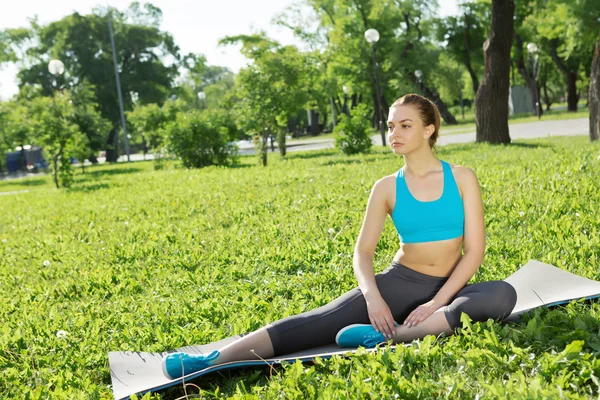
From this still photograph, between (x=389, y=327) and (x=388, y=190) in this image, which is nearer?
(x=389, y=327)

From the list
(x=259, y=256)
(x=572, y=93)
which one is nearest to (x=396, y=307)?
(x=259, y=256)

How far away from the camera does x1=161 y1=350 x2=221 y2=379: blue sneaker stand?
3.11 metres

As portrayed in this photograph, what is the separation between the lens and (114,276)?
5.68 metres

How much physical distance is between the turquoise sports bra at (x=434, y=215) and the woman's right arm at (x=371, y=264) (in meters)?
0.13

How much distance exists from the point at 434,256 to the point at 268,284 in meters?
1.79

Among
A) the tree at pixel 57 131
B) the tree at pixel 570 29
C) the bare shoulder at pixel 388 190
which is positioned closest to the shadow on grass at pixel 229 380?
the bare shoulder at pixel 388 190

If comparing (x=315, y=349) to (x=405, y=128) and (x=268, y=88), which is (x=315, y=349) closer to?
(x=405, y=128)

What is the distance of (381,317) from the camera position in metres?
3.16

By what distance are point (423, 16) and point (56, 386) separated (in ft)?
145

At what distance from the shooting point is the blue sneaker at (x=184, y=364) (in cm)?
311

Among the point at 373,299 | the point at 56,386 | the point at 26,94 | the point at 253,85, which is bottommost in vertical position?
the point at 56,386

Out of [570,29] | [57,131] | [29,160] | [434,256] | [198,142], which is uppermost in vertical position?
[570,29]

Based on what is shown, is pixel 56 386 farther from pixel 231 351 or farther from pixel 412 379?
pixel 412 379

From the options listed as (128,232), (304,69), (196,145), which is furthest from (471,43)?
(128,232)
